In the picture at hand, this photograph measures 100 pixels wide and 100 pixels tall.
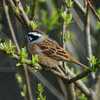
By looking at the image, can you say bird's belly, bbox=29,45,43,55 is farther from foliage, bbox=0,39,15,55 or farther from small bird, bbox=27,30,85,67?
foliage, bbox=0,39,15,55

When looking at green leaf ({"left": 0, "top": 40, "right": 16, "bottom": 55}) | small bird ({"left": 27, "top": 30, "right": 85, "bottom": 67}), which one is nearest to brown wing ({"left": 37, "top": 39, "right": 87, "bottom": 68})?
small bird ({"left": 27, "top": 30, "right": 85, "bottom": 67})

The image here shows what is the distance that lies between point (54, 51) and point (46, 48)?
0.11m

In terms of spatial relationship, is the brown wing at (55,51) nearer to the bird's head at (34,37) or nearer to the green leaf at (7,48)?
the bird's head at (34,37)

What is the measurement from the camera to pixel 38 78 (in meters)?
4.65

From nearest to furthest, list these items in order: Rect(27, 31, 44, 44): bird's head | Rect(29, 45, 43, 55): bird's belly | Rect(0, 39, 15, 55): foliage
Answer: Rect(0, 39, 15, 55): foliage → Rect(27, 31, 44, 44): bird's head → Rect(29, 45, 43, 55): bird's belly

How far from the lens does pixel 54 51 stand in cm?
432

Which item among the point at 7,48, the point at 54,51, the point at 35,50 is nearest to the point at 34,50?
the point at 35,50

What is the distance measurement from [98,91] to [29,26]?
680mm

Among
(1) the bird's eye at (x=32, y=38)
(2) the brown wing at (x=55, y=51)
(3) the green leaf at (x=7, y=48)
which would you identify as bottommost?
(2) the brown wing at (x=55, y=51)

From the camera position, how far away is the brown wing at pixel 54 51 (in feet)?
14.0

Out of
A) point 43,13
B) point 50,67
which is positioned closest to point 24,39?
point 50,67

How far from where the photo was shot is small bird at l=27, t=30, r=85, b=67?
13.9 ft

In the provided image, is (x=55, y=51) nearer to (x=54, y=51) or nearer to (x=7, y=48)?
(x=54, y=51)

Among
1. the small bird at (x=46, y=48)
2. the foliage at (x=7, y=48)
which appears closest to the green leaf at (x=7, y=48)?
the foliage at (x=7, y=48)
